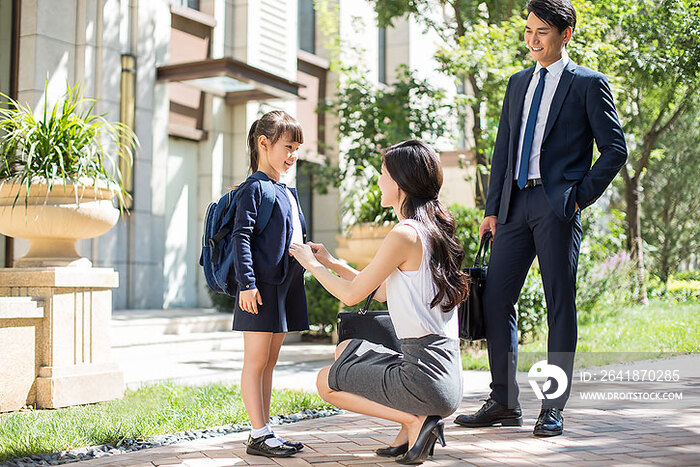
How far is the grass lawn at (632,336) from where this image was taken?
737 centimetres

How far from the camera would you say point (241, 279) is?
11.3 ft

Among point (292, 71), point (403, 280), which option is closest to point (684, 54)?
point (403, 280)

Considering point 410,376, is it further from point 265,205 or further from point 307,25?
point 307,25

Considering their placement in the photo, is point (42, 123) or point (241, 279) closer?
point (241, 279)

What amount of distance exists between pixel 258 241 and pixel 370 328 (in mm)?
676

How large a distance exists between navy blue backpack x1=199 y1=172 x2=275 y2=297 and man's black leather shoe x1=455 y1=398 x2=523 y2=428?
4.87 ft

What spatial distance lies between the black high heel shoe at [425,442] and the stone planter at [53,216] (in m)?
3.24

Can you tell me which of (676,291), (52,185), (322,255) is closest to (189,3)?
(52,185)

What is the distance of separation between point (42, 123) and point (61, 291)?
1204mm

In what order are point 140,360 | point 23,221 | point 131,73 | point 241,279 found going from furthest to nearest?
point 131,73 < point 140,360 < point 23,221 < point 241,279

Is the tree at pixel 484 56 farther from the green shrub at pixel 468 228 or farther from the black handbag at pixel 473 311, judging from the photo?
the black handbag at pixel 473 311

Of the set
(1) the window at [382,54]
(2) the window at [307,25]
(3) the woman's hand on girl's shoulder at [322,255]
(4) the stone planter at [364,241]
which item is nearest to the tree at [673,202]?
(1) the window at [382,54]

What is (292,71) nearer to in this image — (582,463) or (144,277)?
(144,277)

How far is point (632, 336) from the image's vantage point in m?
8.66
